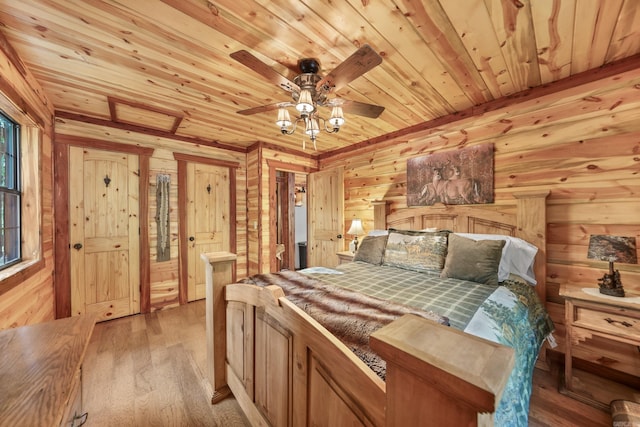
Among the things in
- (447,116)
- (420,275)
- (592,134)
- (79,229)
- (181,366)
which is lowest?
(181,366)

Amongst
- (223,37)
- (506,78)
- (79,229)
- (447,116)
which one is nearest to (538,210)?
(506,78)

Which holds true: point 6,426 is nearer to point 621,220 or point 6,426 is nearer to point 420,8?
point 420,8

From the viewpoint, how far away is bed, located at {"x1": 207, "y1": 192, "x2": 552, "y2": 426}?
0.48m

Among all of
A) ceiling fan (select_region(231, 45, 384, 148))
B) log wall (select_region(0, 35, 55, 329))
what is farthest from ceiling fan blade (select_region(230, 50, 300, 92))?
A: log wall (select_region(0, 35, 55, 329))

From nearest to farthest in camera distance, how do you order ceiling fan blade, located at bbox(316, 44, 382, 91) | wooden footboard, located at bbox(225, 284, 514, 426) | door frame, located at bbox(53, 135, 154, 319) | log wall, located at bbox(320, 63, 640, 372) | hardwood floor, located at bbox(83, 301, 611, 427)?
wooden footboard, located at bbox(225, 284, 514, 426) → ceiling fan blade, located at bbox(316, 44, 382, 91) → hardwood floor, located at bbox(83, 301, 611, 427) → log wall, located at bbox(320, 63, 640, 372) → door frame, located at bbox(53, 135, 154, 319)

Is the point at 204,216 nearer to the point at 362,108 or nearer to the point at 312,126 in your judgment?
the point at 312,126

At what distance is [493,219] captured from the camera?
2.48m

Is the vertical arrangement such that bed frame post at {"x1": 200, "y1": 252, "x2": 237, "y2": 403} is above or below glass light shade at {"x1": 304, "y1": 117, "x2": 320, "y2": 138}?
below

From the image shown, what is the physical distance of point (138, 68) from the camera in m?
1.91

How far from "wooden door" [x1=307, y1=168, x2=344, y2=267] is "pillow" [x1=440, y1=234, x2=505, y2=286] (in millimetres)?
1914

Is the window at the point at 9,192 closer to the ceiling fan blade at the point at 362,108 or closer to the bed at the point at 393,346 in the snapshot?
the bed at the point at 393,346

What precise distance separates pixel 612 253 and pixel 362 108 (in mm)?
1996

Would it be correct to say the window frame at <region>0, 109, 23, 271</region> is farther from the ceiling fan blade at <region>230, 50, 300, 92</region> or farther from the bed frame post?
the ceiling fan blade at <region>230, 50, 300, 92</region>

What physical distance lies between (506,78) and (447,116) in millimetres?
736
